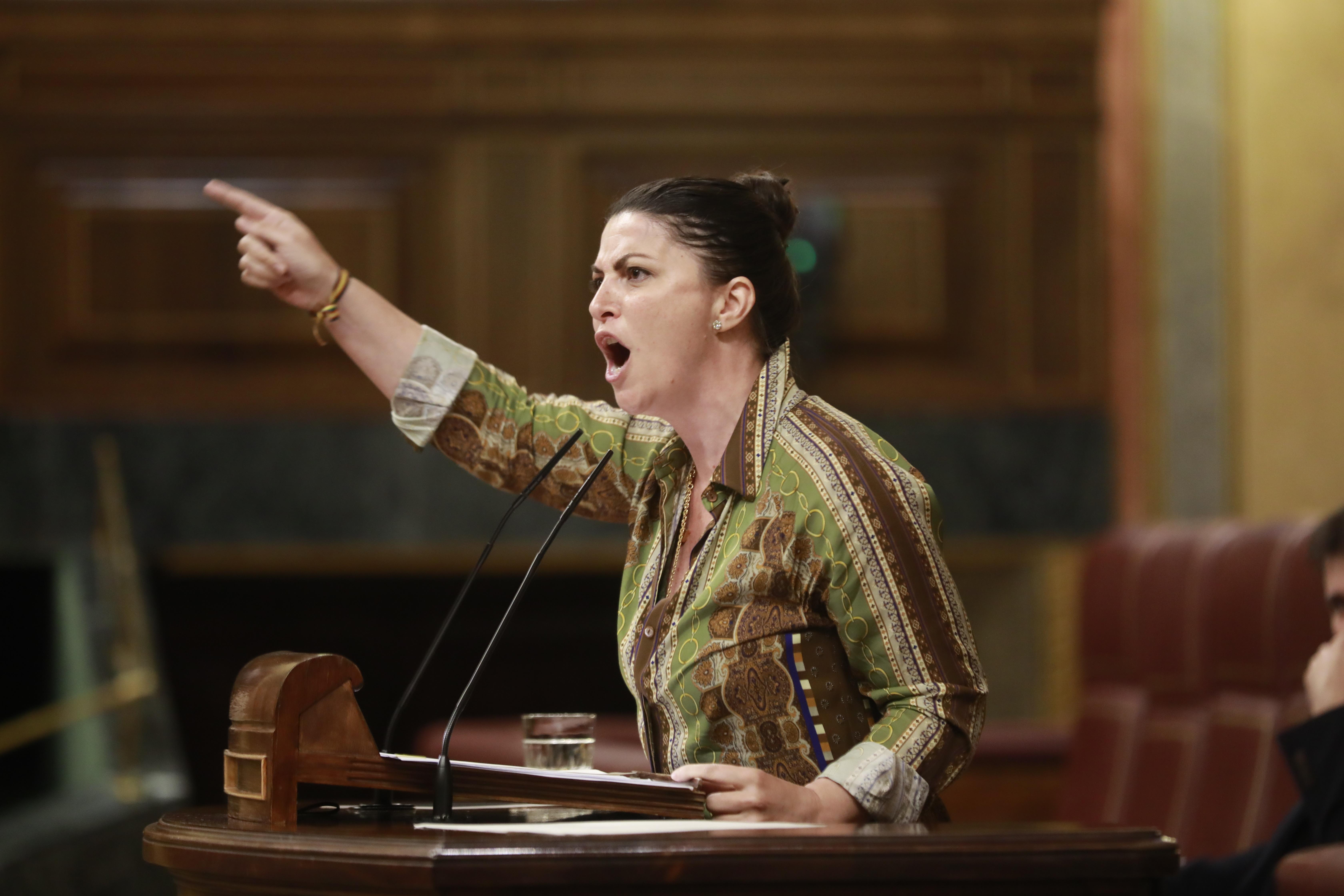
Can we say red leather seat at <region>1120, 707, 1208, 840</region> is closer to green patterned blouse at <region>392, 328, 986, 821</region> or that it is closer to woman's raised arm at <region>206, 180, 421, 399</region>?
green patterned blouse at <region>392, 328, 986, 821</region>

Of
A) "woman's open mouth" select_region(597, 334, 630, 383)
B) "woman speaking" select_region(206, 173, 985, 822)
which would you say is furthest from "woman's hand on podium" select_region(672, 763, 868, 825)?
"woman's open mouth" select_region(597, 334, 630, 383)

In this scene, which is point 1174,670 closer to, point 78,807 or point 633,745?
point 633,745

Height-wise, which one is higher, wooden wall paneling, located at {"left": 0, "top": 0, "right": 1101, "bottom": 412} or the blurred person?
wooden wall paneling, located at {"left": 0, "top": 0, "right": 1101, "bottom": 412}

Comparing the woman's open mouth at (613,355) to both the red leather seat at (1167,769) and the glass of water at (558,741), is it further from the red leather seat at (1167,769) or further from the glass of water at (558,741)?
the red leather seat at (1167,769)

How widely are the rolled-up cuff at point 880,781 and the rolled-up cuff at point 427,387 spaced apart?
536mm

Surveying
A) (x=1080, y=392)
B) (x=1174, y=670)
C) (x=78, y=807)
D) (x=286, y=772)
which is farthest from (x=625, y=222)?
(x=1080, y=392)

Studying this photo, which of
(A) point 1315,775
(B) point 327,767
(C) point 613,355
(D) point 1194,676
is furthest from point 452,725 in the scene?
(D) point 1194,676

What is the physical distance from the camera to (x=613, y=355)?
1.41 meters

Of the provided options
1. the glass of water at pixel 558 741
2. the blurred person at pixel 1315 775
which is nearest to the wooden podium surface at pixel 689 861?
the glass of water at pixel 558 741

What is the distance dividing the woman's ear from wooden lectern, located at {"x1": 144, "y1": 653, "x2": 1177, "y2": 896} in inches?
17.9

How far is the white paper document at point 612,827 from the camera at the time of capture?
101 centimetres

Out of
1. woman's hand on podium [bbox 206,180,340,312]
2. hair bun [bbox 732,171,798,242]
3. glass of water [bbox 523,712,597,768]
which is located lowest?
glass of water [bbox 523,712,597,768]

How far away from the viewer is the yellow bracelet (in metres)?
1.47

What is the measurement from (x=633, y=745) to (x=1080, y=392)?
1565mm
